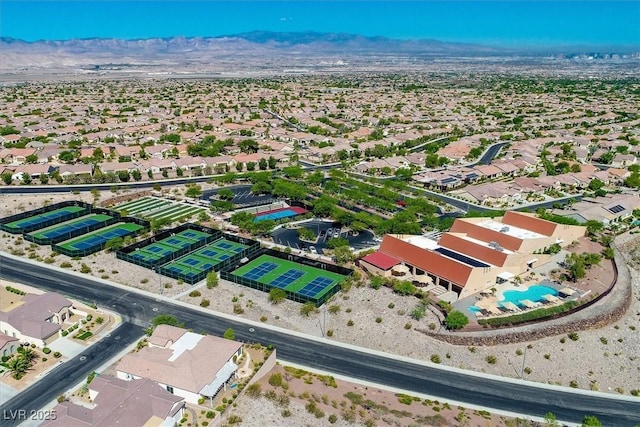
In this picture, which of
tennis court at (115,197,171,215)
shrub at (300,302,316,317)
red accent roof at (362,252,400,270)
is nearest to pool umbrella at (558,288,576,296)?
red accent roof at (362,252,400,270)

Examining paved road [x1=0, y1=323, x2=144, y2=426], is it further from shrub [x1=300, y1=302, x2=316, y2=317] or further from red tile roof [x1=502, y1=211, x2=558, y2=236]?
red tile roof [x1=502, y1=211, x2=558, y2=236]

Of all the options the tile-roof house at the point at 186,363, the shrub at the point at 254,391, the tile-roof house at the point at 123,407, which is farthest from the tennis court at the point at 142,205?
the shrub at the point at 254,391

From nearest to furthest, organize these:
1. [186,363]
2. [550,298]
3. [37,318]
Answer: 1. [186,363]
2. [37,318]
3. [550,298]

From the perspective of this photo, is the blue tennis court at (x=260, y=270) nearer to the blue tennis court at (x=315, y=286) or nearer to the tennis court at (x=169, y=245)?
the blue tennis court at (x=315, y=286)

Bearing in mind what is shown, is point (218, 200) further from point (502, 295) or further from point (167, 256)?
point (502, 295)

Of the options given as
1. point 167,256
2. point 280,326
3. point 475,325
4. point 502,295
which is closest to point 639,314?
point 502,295

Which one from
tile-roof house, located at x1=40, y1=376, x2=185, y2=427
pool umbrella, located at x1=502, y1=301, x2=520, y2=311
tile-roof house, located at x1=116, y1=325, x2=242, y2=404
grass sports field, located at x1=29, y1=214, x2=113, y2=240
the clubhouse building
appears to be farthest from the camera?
grass sports field, located at x1=29, y1=214, x2=113, y2=240

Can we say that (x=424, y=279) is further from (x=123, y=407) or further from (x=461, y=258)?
(x=123, y=407)

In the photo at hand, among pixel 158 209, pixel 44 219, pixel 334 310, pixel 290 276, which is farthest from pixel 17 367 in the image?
pixel 158 209
